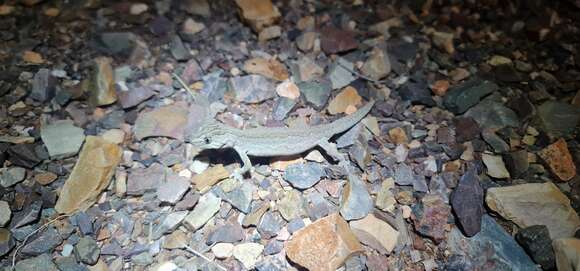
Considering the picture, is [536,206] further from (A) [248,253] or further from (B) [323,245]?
(A) [248,253]

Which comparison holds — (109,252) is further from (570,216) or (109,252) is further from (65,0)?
(570,216)

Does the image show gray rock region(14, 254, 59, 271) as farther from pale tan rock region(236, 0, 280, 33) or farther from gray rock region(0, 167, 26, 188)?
pale tan rock region(236, 0, 280, 33)

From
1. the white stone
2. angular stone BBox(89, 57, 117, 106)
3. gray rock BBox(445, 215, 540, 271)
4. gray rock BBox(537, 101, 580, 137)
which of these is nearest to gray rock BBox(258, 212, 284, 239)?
the white stone

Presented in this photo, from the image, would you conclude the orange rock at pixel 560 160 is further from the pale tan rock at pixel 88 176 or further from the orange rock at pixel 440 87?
the pale tan rock at pixel 88 176

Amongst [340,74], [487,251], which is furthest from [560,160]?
[340,74]

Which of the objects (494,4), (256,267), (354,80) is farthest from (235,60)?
(494,4)
